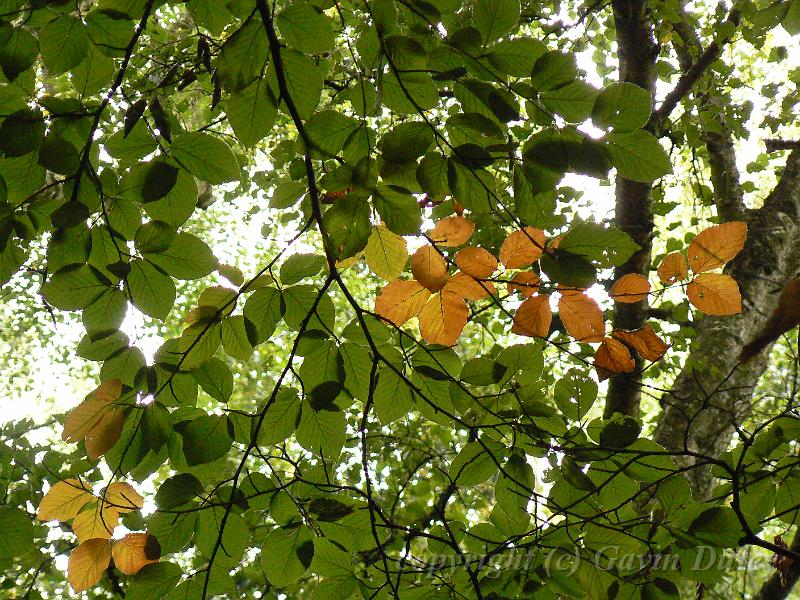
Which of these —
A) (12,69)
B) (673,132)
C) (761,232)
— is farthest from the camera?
(761,232)

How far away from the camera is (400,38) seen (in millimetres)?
827

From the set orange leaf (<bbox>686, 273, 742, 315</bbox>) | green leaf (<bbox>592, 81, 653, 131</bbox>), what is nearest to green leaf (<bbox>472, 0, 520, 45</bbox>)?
green leaf (<bbox>592, 81, 653, 131</bbox>)

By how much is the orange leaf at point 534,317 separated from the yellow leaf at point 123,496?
2.53 ft

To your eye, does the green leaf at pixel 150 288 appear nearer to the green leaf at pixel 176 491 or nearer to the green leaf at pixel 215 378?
the green leaf at pixel 215 378

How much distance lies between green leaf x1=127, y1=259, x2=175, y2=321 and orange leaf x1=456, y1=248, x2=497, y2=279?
52cm

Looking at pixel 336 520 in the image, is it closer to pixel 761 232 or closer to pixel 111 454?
pixel 111 454

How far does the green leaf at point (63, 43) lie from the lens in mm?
833

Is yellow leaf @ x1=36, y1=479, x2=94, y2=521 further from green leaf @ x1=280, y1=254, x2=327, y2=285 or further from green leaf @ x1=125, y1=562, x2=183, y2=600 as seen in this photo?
green leaf @ x1=280, y1=254, x2=327, y2=285

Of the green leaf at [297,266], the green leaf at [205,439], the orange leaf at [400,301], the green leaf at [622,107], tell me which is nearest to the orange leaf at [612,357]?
the orange leaf at [400,301]

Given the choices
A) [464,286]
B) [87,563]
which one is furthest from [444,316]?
[87,563]

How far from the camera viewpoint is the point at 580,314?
1.06 meters

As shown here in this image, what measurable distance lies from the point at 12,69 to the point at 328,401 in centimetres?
69

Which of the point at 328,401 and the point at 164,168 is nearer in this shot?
the point at 164,168

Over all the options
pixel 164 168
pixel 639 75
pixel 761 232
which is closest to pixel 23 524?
pixel 164 168
